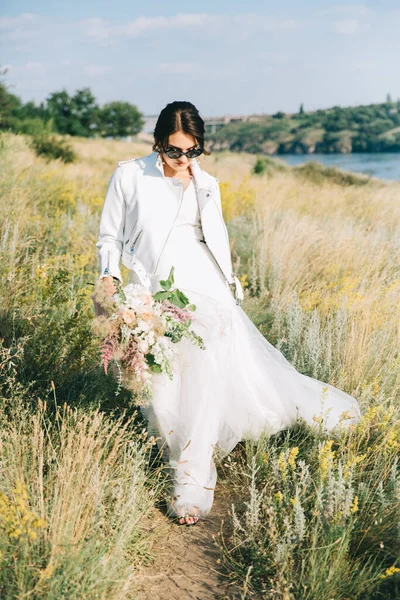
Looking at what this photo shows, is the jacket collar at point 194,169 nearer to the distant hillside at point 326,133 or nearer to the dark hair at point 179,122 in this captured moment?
the dark hair at point 179,122

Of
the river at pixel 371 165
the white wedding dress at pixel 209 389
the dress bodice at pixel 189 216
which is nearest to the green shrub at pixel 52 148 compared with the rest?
the river at pixel 371 165

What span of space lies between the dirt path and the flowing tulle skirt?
99 millimetres

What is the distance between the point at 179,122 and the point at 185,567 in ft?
7.72

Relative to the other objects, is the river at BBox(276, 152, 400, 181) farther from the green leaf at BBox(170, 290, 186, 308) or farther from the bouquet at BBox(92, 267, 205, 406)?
the bouquet at BBox(92, 267, 205, 406)

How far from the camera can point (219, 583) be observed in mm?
2418

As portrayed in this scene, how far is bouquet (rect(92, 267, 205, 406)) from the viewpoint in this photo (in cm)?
246

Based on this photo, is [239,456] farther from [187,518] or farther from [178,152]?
[178,152]

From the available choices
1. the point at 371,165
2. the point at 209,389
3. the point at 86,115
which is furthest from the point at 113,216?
Answer: the point at 86,115

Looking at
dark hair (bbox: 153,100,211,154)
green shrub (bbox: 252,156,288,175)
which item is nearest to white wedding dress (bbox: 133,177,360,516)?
dark hair (bbox: 153,100,211,154)

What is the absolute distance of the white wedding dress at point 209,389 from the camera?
285 centimetres

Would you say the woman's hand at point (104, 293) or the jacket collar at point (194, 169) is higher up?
the jacket collar at point (194, 169)

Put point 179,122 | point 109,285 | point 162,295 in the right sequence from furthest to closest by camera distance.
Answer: point 179,122 → point 109,285 → point 162,295

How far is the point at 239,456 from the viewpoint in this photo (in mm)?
3258

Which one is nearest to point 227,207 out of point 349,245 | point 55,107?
point 349,245
